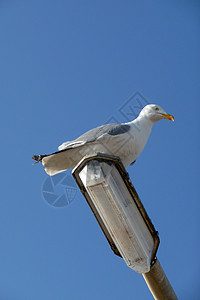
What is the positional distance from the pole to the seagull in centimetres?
151

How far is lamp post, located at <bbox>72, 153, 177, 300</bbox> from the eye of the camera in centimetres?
349

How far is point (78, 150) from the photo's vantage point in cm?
457

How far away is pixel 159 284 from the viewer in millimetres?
3539

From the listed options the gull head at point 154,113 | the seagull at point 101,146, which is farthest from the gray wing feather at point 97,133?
the gull head at point 154,113

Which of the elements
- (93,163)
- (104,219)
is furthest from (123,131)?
(104,219)

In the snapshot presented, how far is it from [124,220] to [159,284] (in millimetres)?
695

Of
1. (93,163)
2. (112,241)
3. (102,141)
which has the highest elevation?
(102,141)

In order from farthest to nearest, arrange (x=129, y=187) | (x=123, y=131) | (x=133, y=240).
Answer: (x=123, y=131) → (x=129, y=187) → (x=133, y=240)

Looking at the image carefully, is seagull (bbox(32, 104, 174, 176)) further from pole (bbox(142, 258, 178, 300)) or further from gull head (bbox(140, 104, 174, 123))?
pole (bbox(142, 258, 178, 300))

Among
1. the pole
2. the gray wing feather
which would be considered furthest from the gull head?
the pole

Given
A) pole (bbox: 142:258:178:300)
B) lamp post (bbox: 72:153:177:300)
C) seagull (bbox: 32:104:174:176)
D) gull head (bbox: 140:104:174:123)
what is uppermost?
gull head (bbox: 140:104:174:123)

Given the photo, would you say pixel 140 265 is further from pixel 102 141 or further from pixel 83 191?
pixel 102 141

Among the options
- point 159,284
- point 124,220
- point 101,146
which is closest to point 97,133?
point 101,146

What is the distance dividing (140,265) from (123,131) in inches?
78.7
